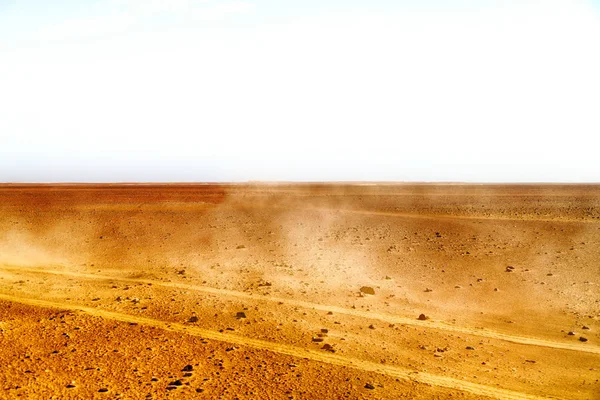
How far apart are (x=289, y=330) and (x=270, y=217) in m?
15.5

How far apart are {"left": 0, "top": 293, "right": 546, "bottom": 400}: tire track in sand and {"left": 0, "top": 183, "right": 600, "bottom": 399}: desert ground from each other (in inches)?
1.4

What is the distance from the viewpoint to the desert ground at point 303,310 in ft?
22.7

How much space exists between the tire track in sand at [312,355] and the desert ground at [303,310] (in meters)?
0.04

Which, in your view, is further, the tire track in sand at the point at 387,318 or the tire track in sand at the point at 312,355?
the tire track in sand at the point at 387,318

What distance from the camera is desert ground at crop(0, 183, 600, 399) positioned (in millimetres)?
6910

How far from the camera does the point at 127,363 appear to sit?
7238mm

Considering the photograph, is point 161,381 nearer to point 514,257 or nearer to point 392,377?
point 392,377

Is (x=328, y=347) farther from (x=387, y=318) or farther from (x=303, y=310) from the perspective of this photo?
(x=387, y=318)

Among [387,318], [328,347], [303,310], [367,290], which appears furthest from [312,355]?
[367,290]

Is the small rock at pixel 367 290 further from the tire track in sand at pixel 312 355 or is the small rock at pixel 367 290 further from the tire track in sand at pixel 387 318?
the tire track in sand at pixel 312 355

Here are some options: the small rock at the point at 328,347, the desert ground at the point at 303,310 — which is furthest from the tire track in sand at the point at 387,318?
the small rock at the point at 328,347

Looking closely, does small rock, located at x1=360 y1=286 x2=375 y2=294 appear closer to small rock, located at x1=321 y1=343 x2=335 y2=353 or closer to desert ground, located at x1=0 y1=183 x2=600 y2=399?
desert ground, located at x1=0 y1=183 x2=600 y2=399

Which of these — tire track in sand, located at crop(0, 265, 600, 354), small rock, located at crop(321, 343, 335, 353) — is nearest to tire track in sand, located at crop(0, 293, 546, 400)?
small rock, located at crop(321, 343, 335, 353)

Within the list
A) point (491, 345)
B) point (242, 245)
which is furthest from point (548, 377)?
point (242, 245)
